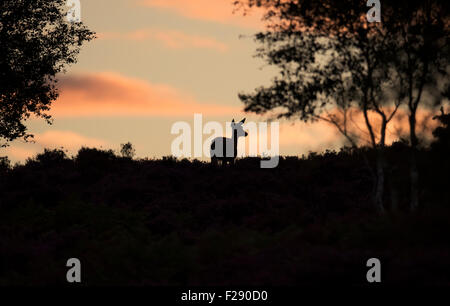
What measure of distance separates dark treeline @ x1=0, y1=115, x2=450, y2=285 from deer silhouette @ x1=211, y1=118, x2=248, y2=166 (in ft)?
2.45

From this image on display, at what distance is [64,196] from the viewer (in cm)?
3322

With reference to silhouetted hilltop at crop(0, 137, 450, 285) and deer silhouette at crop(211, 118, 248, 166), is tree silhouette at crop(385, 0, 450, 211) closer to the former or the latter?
silhouetted hilltop at crop(0, 137, 450, 285)

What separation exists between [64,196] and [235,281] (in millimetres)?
16968

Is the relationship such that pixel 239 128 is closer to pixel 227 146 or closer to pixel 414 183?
pixel 227 146

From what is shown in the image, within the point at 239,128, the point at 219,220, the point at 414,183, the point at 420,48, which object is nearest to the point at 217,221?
the point at 219,220

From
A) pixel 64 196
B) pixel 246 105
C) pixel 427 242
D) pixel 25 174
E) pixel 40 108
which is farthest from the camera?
pixel 40 108

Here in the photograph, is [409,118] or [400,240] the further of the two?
[409,118]

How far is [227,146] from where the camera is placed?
37.6m

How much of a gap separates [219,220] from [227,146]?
9.11 m

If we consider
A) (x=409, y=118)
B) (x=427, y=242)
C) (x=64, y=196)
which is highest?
(x=409, y=118)

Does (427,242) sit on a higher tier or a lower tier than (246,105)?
lower

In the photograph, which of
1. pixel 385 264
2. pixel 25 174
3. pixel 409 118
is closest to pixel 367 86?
pixel 409 118
